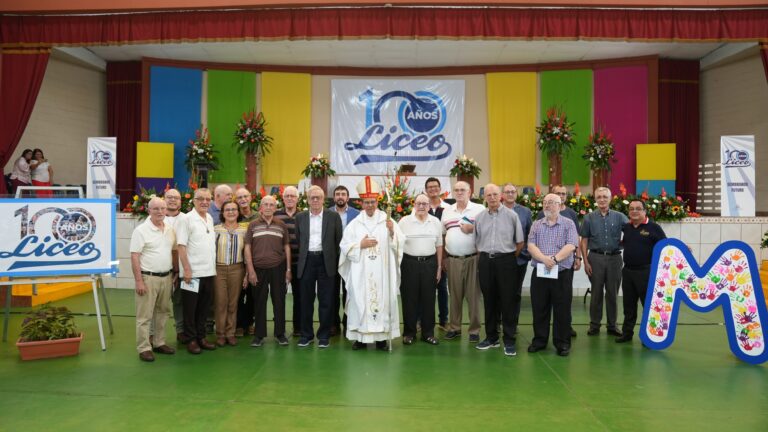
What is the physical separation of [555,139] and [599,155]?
A: 925mm

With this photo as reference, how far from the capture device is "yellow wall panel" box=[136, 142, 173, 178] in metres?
11.2

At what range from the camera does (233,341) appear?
16.3 ft

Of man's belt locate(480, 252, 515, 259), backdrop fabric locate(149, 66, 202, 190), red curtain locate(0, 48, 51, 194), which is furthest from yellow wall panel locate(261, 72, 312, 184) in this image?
man's belt locate(480, 252, 515, 259)

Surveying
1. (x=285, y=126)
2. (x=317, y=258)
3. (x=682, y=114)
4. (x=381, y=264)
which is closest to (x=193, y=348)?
(x=317, y=258)

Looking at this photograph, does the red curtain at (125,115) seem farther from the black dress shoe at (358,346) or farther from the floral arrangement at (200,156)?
the black dress shoe at (358,346)

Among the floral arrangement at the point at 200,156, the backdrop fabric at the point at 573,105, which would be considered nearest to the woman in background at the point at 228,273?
the floral arrangement at the point at 200,156

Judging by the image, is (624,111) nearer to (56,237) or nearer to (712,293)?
(712,293)

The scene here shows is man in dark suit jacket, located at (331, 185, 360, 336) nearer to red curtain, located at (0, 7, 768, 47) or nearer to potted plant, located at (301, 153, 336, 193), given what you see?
red curtain, located at (0, 7, 768, 47)

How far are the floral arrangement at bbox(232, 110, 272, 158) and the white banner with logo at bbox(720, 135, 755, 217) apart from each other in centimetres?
846

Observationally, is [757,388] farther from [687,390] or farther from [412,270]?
[412,270]

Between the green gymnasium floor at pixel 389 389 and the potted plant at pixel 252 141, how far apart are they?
703 cm

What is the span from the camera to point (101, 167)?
25.8 feet

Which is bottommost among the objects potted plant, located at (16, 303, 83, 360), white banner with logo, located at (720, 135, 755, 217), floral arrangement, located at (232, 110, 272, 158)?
potted plant, located at (16, 303, 83, 360)

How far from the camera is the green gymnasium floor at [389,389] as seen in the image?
10.5 feet
